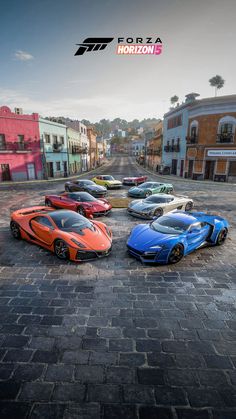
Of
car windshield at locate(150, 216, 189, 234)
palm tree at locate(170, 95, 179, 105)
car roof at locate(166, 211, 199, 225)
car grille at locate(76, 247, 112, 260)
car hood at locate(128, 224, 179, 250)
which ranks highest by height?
palm tree at locate(170, 95, 179, 105)

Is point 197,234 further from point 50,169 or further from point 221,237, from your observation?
point 50,169

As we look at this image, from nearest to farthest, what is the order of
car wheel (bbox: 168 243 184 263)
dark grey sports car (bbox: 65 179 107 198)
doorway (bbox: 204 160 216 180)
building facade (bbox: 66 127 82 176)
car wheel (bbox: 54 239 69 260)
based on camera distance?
car wheel (bbox: 168 243 184 263), car wheel (bbox: 54 239 69 260), dark grey sports car (bbox: 65 179 107 198), doorway (bbox: 204 160 216 180), building facade (bbox: 66 127 82 176)

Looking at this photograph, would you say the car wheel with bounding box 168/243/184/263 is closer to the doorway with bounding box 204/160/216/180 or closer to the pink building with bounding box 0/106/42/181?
the doorway with bounding box 204/160/216/180

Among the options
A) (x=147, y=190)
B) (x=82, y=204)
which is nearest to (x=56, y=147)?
(x=147, y=190)

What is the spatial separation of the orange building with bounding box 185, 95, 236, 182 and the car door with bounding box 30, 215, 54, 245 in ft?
89.7

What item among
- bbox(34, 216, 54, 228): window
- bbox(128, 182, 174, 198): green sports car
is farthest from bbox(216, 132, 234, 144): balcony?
bbox(34, 216, 54, 228): window

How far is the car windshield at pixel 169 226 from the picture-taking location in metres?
7.18

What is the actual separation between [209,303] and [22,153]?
30657 mm

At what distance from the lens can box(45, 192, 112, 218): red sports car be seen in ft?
39.0

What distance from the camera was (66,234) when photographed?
701cm

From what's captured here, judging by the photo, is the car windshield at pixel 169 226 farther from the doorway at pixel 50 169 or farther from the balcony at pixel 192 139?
the doorway at pixel 50 169

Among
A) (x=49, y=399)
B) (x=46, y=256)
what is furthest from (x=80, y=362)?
(x=46, y=256)

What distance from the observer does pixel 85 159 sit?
171 feet

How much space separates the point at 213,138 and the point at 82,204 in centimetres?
2441
